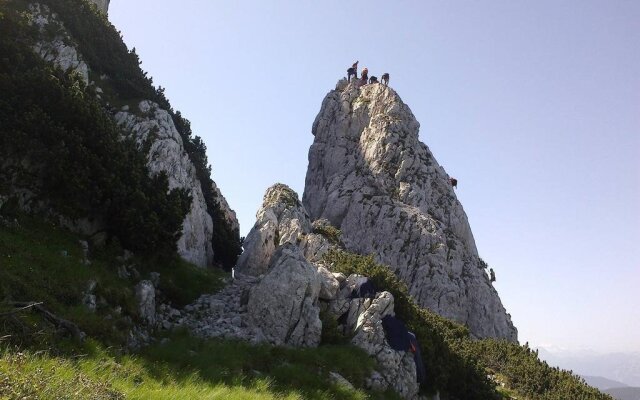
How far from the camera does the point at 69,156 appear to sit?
1917 centimetres

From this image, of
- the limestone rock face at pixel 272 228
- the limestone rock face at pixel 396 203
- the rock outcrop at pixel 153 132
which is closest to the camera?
the rock outcrop at pixel 153 132

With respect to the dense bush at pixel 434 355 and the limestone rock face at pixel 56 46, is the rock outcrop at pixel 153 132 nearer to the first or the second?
the limestone rock face at pixel 56 46

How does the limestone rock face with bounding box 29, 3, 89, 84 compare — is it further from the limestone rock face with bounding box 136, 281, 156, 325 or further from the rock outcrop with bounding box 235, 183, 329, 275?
the rock outcrop with bounding box 235, 183, 329, 275

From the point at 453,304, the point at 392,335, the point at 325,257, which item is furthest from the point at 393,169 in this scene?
the point at 392,335

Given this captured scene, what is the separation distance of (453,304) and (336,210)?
24171 mm

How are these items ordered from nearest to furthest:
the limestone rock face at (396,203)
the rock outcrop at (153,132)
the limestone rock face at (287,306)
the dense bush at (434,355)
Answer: the limestone rock face at (287,306), the dense bush at (434,355), the rock outcrop at (153,132), the limestone rock face at (396,203)

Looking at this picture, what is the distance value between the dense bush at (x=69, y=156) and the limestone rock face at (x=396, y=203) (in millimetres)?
36112

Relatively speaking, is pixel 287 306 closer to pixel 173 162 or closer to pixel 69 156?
pixel 69 156

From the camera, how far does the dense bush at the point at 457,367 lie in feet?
87.9

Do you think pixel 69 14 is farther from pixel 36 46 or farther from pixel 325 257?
pixel 325 257

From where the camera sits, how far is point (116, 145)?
21.5 meters

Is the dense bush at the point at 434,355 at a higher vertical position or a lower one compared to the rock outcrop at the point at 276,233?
lower

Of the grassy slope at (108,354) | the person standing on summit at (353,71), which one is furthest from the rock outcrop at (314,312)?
the person standing on summit at (353,71)

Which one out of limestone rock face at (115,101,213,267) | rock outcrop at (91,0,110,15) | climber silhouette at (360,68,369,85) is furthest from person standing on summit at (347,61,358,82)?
limestone rock face at (115,101,213,267)
